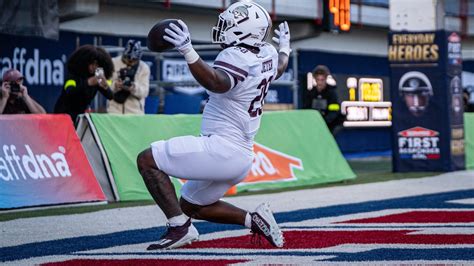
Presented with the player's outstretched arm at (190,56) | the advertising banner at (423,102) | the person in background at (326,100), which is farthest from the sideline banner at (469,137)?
the player's outstretched arm at (190,56)

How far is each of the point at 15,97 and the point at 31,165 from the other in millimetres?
1683

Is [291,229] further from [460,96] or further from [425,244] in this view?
[460,96]

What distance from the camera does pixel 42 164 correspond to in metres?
11.8

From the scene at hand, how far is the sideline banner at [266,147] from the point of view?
42.3 ft

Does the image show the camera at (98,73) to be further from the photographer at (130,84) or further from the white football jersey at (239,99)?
the white football jersey at (239,99)

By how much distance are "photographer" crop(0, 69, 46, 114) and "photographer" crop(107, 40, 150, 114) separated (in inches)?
67.7

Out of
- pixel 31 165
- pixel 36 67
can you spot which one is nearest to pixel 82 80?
pixel 31 165

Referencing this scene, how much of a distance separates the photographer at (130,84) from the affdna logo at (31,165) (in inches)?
104

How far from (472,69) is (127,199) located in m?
21.5

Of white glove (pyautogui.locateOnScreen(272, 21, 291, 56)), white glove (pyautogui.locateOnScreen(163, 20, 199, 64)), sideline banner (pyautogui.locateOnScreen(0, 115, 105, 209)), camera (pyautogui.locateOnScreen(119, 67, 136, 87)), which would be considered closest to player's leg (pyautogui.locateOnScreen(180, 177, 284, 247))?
white glove (pyautogui.locateOnScreen(163, 20, 199, 64))

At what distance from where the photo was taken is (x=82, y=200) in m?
12.0

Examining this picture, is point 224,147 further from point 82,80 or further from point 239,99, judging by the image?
point 82,80

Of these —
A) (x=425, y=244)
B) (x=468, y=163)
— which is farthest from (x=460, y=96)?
(x=425, y=244)

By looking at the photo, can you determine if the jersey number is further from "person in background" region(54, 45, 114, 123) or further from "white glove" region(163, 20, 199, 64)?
"person in background" region(54, 45, 114, 123)
